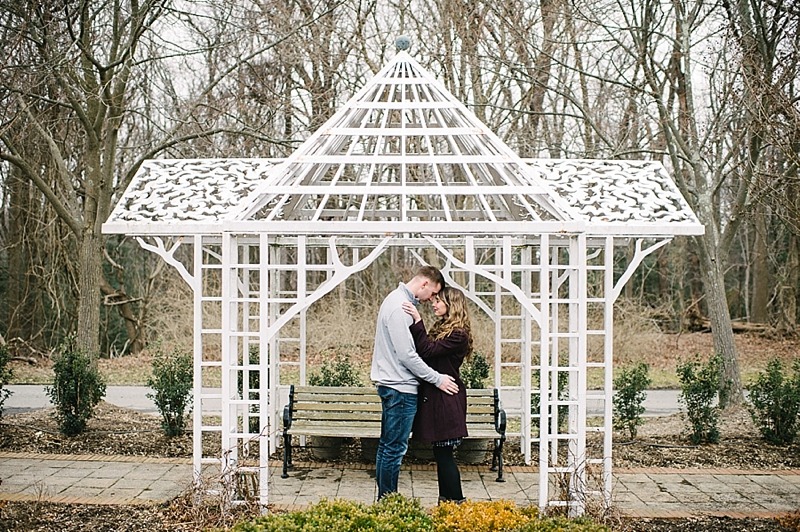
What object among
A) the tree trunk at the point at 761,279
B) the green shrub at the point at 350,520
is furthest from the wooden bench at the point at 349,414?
the tree trunk at the point at 761,279

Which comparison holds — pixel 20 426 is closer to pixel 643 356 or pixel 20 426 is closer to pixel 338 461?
pixel 338 461

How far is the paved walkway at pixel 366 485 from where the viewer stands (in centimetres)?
702

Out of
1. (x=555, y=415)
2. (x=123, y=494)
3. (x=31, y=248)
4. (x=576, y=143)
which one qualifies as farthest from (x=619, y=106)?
(x=31, y=248)

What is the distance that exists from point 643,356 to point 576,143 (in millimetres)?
4859

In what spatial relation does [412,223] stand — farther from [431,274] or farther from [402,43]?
[402,43]

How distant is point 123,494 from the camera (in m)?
7.18

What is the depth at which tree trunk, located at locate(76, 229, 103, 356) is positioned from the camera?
10977 mm

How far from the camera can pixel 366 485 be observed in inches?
296

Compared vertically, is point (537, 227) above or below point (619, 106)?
below

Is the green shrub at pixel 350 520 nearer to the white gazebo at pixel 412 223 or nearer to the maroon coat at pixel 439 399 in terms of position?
the maroon coat at pixel 439 399

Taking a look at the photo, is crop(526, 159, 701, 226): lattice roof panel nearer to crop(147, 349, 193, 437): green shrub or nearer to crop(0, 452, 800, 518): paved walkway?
crop(0, 452, 800, 518): paved walkway

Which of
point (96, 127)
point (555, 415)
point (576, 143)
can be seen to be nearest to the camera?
point (555, 415)

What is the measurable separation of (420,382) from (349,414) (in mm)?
2202

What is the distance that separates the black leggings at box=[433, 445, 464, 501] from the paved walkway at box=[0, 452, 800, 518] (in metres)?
0.72
